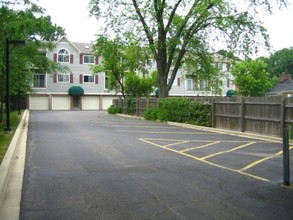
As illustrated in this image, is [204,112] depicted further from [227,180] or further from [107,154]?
[227,180]

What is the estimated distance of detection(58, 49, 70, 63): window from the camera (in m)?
55.3

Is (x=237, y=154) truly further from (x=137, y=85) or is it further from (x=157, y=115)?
(x=137, y=85)

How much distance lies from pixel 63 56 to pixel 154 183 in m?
50.8

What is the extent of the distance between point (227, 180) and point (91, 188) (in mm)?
2810

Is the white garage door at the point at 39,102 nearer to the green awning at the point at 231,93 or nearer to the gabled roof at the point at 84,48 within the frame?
the gabled roof at the point at 84,48

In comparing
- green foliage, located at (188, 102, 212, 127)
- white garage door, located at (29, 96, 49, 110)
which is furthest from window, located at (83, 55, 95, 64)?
green foliage, located at (188, 102, 212, 127)

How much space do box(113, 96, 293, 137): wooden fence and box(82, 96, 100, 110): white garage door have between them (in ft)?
121

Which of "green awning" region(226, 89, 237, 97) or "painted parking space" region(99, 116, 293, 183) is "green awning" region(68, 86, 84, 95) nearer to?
"green awning" region(226, 89, 237, 97)

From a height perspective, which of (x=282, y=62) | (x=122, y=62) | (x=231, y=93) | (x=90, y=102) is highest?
(x=282, y=62)

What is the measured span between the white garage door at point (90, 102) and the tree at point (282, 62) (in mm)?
49475

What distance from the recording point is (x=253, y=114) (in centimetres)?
1731

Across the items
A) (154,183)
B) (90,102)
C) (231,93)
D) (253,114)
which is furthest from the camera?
(231,93)

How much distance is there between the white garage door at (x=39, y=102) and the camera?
54.2 metres

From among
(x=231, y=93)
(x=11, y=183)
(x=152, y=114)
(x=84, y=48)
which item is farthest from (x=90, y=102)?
(x=11, y=183)
